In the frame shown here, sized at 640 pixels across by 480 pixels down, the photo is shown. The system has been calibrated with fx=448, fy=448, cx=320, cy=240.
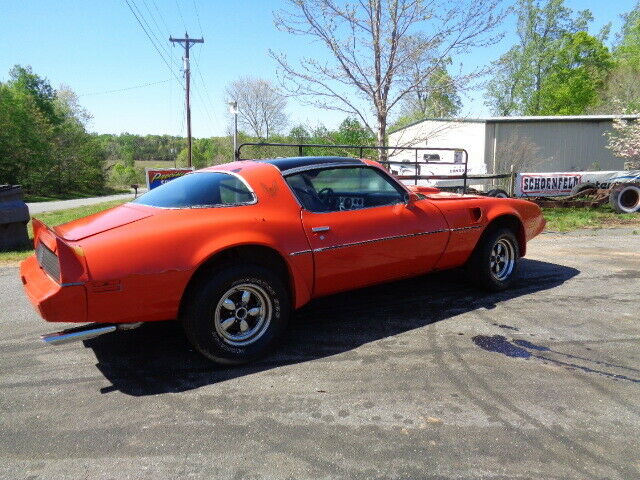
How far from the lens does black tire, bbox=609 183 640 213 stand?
1109 cm

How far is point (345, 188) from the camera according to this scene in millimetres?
3945

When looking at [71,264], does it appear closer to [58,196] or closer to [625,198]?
[625,198]

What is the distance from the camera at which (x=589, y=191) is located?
11.8 m

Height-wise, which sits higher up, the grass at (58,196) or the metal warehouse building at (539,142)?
the metal warehouse building at (539,142)

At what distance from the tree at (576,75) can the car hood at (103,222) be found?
43963 mm

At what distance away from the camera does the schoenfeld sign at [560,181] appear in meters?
11.3

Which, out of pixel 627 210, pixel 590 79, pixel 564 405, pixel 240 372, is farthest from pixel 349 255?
pixel 590 79

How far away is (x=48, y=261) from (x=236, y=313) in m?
→ 1.25

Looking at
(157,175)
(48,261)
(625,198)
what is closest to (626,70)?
(625,198)

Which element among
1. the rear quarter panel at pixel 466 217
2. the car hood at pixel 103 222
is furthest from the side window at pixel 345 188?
the car hood at pixel 103 222

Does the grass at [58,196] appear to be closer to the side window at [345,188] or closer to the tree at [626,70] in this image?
the side window at [345,188]

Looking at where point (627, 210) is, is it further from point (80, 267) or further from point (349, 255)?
point (80, 267)

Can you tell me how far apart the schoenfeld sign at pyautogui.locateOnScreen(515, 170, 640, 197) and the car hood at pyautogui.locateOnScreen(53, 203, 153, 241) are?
33.6 ft

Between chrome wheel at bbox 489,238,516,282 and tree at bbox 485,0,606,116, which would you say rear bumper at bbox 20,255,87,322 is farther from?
tree at bbox 485,0,606,116
